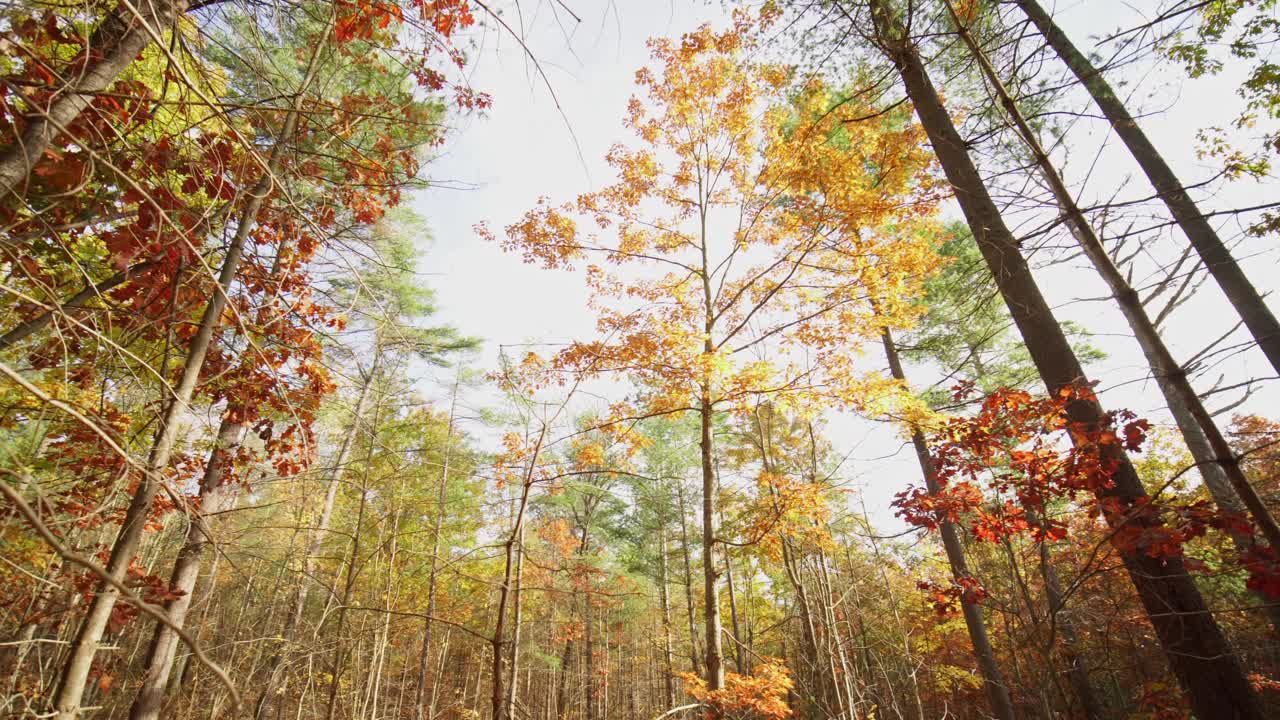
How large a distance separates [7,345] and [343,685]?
1909 cm

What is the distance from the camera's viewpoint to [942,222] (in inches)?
393

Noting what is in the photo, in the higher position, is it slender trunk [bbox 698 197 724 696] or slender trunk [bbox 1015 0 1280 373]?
slender trunk [bbox 1015 0 1280 373]

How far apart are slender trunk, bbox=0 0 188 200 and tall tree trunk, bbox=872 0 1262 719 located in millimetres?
2838

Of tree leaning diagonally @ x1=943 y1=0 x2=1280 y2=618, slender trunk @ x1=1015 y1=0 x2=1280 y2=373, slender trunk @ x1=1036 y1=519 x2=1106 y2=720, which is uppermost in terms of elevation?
slender trunk @ x1=1015 y1=0 x2=1280 y2=373

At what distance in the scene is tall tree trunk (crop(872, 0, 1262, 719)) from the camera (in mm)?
2986

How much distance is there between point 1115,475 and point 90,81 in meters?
5.93

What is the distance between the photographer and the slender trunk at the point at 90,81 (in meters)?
1.64

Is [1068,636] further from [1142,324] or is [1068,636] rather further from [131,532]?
[131,532]

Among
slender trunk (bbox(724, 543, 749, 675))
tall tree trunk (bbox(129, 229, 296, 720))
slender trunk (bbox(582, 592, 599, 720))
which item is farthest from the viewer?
slender trunk (bbox(582, 592, 599, 720))

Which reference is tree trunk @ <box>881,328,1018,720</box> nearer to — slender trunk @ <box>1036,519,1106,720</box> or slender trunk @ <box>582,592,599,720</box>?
slender trunk @ <box>1036,519,1106,720</box>

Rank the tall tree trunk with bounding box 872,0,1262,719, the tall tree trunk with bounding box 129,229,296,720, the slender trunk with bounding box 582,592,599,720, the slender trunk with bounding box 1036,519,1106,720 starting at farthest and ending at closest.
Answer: the slender trunk with bounding box 582,592,599,720 → the tall tree trunk with bounding box 129,229,296,720 → the tall tree trunk with bounding box 872,0,1262,719 → the slender trunk with bounding box 1036,519,1106,720

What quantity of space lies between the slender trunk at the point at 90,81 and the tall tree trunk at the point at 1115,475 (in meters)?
2.84

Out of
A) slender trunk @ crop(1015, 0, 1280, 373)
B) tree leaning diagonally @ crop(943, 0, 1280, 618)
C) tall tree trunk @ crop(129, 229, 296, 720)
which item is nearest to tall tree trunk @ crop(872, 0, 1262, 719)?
tree leaning diagonally @ crop(943, 0, 1280, 618)

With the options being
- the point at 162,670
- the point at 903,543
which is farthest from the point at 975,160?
the point at 903,543
